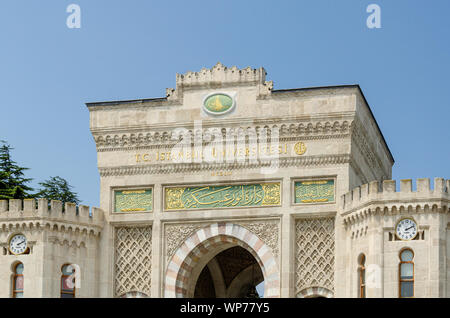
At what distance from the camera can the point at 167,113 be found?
3700cm

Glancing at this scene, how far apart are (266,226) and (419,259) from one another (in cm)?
550

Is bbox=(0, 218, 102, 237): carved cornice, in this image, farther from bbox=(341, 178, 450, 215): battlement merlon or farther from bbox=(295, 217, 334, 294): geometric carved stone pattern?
bbox=(341, 178, 450, 215): battlement merlon

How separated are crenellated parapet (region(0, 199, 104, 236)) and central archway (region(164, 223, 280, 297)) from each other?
3.07 m

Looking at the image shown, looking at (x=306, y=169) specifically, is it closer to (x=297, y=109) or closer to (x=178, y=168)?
(x=297, y=109)

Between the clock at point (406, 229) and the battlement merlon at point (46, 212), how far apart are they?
1027 centimetres

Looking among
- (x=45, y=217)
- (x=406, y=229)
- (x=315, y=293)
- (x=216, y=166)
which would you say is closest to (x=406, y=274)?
(x=406, y=229)

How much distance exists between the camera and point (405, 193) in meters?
32.9

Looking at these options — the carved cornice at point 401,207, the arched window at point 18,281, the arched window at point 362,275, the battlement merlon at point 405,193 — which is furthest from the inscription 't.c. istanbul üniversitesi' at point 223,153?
the arched window at point 18,281

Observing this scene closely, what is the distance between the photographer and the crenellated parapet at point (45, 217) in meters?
35.8

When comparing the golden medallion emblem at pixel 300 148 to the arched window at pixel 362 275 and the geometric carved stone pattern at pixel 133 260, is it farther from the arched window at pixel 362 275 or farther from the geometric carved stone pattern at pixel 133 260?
the geometric carved stone pattern at pixel 133 260

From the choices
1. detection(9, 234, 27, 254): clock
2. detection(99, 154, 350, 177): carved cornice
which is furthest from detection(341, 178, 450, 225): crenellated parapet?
detection(9, 234, 27, 254): clock

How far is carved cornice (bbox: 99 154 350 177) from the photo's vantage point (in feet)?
116
